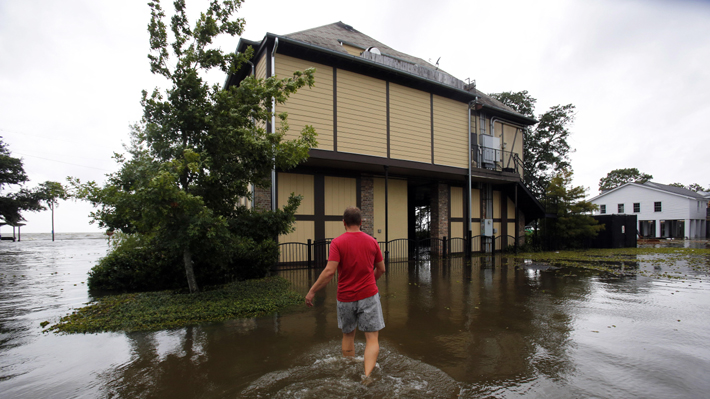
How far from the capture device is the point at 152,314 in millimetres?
5246

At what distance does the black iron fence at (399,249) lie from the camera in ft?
36.6

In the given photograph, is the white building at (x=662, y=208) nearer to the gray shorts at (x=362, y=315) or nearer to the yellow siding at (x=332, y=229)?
the yellow siding at (x=332, y=229)

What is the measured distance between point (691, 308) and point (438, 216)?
9994 millimetres

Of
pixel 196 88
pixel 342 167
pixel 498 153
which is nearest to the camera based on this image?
pixel 196 88

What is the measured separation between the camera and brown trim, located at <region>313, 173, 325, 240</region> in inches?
473

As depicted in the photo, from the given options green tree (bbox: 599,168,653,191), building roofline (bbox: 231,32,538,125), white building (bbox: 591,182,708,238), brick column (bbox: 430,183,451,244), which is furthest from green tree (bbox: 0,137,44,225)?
green tree (bbox: 599,168,653,191)

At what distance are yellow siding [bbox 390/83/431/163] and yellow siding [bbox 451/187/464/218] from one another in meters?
3.05

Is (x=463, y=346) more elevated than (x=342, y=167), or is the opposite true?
(x=342, y=167)

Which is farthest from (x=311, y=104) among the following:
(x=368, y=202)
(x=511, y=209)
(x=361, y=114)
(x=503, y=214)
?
(x=511, y=209)

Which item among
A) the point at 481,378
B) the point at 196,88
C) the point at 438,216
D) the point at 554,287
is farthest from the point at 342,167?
the point at 481,378

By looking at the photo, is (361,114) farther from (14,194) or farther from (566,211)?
(14,194)

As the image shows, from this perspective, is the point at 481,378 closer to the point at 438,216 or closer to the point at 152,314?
the point at 152,314

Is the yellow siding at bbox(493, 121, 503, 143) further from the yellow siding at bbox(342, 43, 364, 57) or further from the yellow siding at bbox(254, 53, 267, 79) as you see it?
the yellow siding at bbox(254, 53, 267, 79)

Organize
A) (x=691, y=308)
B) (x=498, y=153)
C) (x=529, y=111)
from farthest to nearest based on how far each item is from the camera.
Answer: (x=529, y=111) → (x=498, y=153) → (x=691, y=308)
